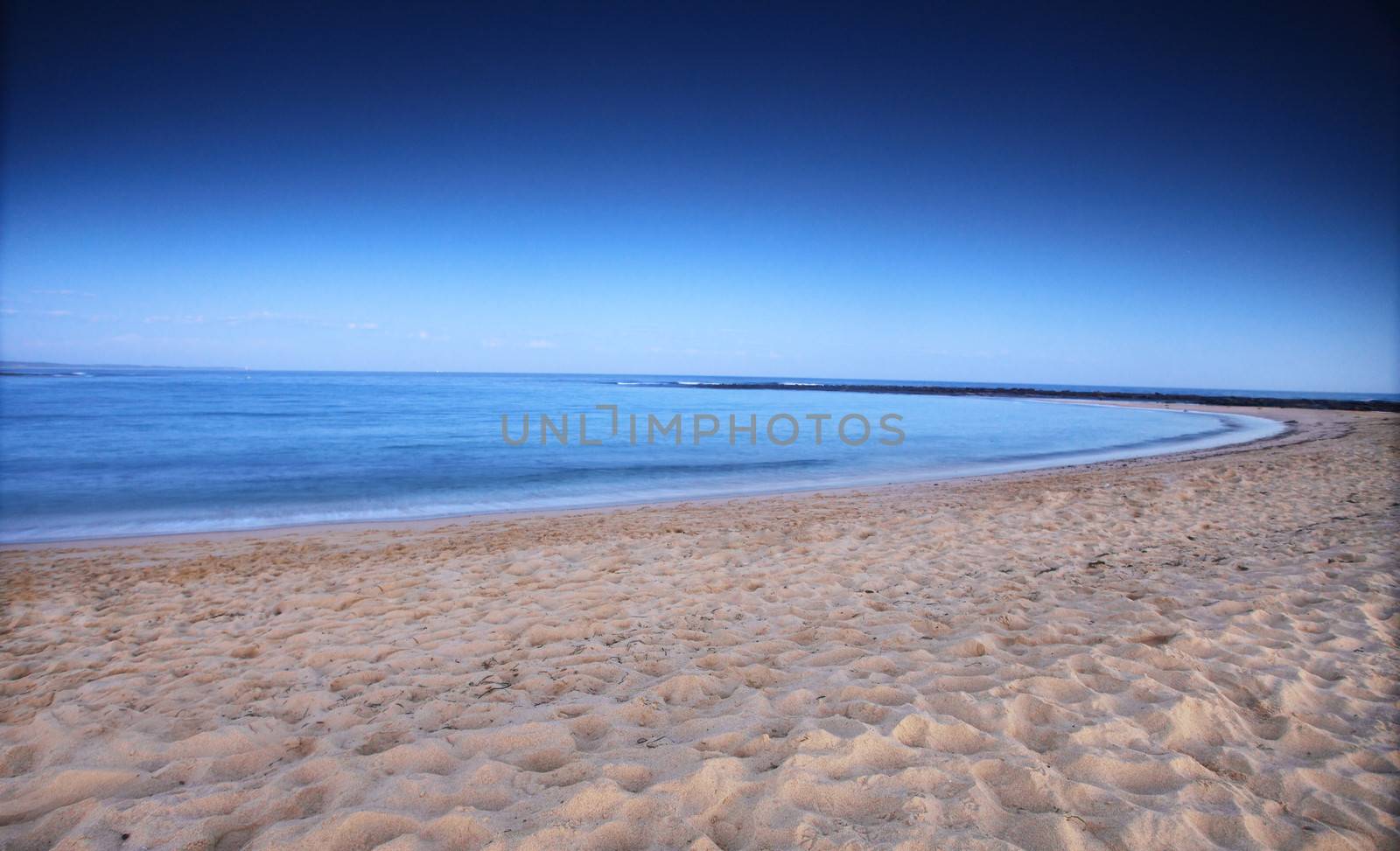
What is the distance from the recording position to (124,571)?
6855 mm

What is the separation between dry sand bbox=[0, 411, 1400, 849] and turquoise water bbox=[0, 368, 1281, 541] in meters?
4.70

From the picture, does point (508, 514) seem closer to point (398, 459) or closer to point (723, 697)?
point (398, 459)

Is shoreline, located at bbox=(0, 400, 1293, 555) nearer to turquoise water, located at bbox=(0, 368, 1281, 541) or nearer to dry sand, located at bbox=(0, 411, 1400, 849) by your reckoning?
turquoise water, located at bbox=(0, 368, 1281, 541)

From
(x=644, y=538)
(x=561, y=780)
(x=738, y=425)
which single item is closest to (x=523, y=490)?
(x=644, y=538)

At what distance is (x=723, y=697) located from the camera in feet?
11.8

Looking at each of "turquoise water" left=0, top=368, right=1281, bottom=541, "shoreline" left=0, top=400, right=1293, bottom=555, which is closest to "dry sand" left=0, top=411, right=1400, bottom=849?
"shoreline" left=0, top=400, right=1293, bottom=555

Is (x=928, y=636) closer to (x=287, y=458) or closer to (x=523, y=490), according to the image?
(x=523, y=490)

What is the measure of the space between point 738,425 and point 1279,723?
26501 millimetres

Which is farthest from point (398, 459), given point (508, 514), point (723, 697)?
point (723, 697)

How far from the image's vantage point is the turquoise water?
11.2m

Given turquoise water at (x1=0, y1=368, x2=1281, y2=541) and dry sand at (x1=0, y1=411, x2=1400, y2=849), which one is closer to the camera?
dry sand at (x1=0, y1=411, x2=1400, y2=849)

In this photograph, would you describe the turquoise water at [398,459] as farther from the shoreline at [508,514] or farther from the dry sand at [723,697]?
the dry sand at [723,697]

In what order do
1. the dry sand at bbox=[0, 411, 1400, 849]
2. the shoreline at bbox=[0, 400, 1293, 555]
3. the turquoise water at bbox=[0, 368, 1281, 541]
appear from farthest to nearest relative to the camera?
the turquoise water at bbox=[0, 368, 1281, 541] < the shoreline at bbox=[0, 400, 1293, 555] < the dry sand at bbox=[0, 411, 1400, 849]

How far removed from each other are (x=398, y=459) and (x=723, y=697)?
1573 cm
